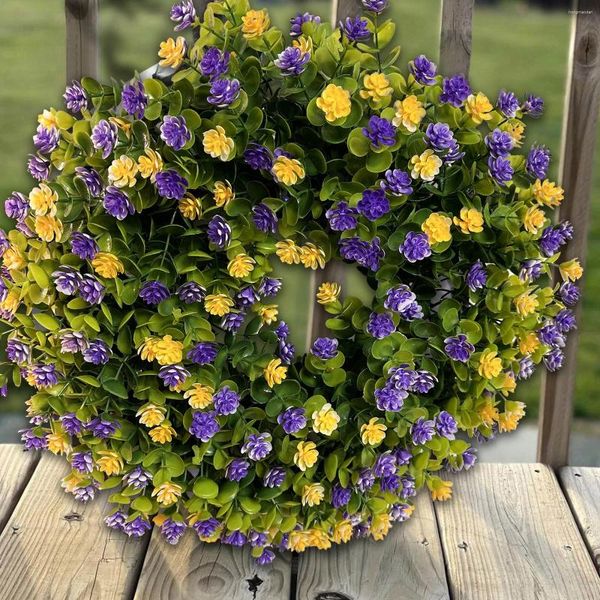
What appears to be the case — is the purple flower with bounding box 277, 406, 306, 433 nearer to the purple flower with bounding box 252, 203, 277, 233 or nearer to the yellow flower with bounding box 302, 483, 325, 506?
the yellow flower with bounding box 302, 483, 325, 506

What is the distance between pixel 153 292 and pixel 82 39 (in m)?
0.64

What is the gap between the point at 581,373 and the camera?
3184 millimetres

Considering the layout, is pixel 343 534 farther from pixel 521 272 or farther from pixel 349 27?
pixel 349 27

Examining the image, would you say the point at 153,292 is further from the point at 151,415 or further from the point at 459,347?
the point at 459,347

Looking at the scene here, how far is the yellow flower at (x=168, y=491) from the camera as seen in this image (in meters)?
1.62

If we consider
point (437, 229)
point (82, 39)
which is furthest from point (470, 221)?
point (82, 39)

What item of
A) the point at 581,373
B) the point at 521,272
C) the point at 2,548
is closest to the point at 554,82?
the point at 581,373

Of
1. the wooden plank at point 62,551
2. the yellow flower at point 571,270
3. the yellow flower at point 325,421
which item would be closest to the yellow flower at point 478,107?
the yellow flower at point 571,270

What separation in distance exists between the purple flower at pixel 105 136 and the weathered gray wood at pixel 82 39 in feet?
1.53

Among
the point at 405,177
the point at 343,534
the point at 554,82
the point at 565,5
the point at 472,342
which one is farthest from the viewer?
the point at 565,5

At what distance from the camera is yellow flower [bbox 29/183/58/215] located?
1.49 meters

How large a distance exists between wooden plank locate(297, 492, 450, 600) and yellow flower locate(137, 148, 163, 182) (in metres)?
0.78

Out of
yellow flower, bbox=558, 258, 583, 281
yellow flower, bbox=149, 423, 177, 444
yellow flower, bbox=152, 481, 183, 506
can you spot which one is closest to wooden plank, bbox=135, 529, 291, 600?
yellow flower, bbox=152, 481, 183, 506

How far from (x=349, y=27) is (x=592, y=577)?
1.08 meters
